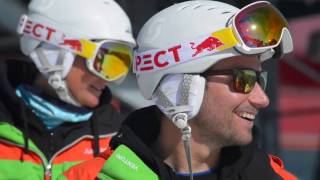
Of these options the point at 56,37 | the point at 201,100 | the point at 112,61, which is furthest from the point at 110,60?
the point at 201,100

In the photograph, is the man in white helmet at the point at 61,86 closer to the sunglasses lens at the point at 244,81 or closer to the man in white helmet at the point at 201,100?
the man in white helmet at the point at 201,100

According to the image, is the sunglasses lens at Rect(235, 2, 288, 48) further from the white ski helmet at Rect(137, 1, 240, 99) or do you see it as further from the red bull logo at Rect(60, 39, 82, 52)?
the red bull logo at Rect(60, 39, 82, 52)

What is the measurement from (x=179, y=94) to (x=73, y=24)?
1525 millimetres

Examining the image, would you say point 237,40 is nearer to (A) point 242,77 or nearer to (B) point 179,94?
(A) point 242,77

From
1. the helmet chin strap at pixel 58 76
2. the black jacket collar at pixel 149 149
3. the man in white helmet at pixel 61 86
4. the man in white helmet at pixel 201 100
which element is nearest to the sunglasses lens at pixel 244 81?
the man in white helmet at pixel 201 100

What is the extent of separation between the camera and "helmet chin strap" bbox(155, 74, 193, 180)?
10.9ft

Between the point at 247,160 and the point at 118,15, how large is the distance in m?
1.72

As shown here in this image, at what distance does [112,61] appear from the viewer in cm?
469

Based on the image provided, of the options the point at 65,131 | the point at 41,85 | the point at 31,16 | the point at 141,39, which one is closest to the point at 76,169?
the point at 141,39

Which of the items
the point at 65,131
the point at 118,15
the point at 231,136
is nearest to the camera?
the point at 231,136

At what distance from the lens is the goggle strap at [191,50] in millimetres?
3371

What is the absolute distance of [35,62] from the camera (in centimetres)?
480

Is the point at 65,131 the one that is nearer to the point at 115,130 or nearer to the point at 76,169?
the point at 115,130

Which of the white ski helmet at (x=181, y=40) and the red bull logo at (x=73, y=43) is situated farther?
the red bull logo at (x=73, y=43)
